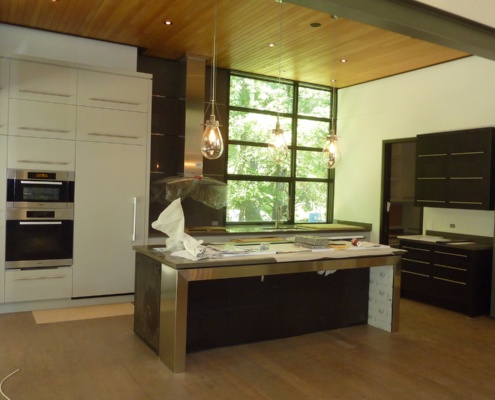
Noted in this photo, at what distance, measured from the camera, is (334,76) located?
639cm

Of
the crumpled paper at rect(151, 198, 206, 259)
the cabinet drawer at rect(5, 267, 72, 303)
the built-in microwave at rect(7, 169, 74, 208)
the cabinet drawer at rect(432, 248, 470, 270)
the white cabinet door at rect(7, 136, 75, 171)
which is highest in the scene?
the white cabinet door at rect(7, 136, 75, 171)

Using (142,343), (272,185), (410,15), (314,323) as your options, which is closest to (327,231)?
(272,185)

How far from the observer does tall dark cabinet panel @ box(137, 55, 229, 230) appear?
18.6 feet

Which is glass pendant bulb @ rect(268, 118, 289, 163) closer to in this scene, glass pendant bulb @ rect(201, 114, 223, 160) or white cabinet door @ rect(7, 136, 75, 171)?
glass pendant bulb @ rect(201, 114, 223, 160)

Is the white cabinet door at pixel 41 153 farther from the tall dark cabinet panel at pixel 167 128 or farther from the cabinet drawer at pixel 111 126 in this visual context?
the tall dark cabinet panel at pixel 167 128

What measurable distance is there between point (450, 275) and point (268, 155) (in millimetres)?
2727

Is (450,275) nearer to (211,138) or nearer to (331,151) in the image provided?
(331,151)

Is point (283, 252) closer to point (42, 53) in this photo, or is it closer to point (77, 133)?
point (77, 133)

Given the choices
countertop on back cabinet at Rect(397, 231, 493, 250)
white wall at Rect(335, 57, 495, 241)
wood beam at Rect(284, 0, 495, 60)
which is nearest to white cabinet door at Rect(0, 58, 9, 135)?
wood beam at Rect(284, 0, 495, 60)

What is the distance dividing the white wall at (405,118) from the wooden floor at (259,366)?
2006 millimetres

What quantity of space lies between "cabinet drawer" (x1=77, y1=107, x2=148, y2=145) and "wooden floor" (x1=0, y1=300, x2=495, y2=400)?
6.28 ft

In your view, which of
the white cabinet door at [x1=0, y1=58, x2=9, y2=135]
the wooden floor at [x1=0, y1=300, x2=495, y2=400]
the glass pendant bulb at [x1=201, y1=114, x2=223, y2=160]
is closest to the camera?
the wooden floor at [x1=0, y1=300, x2=495, y2=400]

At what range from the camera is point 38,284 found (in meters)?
4.61

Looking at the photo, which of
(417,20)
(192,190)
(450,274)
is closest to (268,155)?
(192,190)
